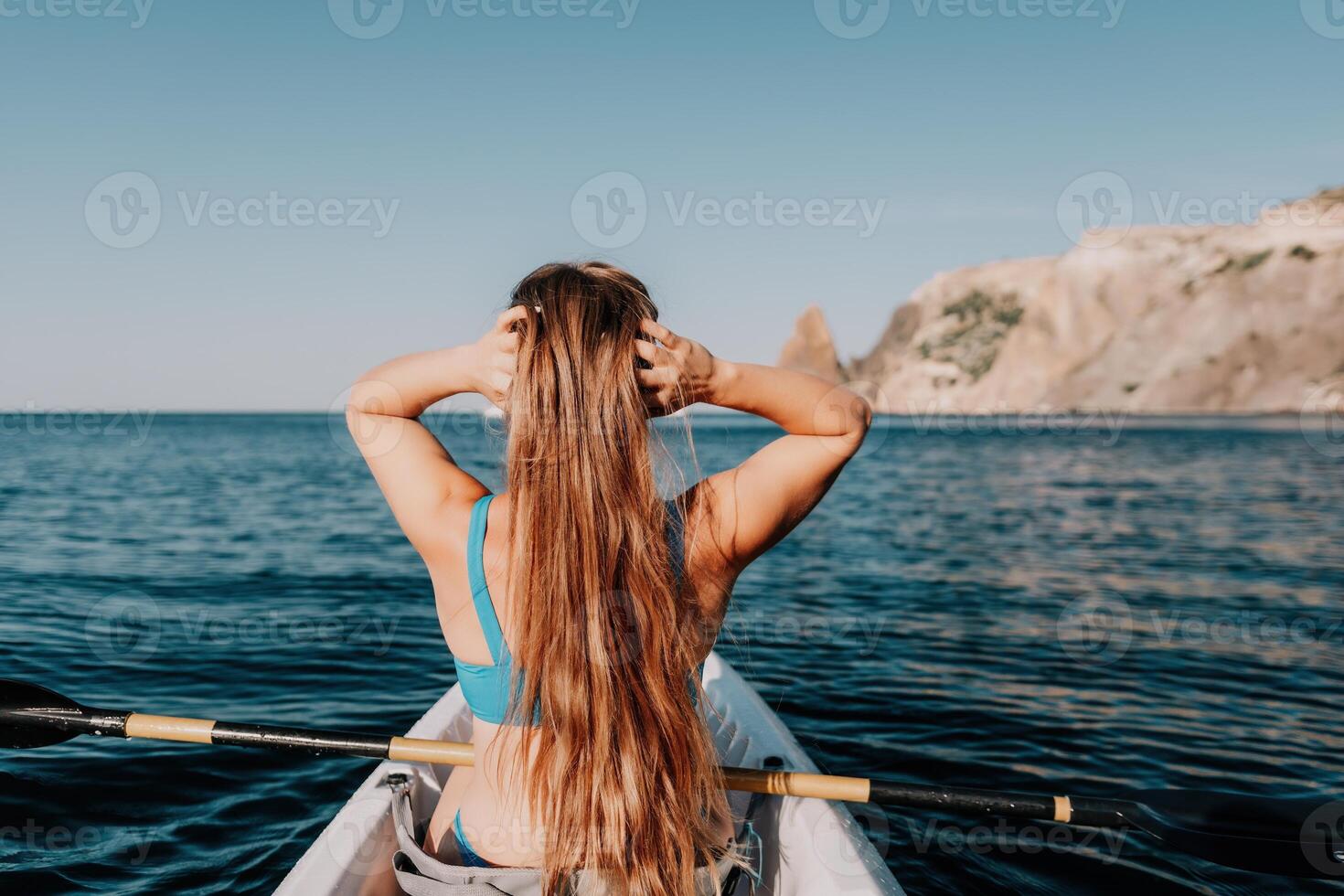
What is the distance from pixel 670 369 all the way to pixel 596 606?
58 cm

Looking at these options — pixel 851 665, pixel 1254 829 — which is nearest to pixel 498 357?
pixel 1254 829

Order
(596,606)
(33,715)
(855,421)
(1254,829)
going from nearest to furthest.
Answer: (596,606) < (855,421) < (1254,829) < (33,715)

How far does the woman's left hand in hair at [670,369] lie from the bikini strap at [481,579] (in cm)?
47

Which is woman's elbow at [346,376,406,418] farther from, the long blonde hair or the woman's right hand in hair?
the long blonde hair

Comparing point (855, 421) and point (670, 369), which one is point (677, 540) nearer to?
point (670, 369)

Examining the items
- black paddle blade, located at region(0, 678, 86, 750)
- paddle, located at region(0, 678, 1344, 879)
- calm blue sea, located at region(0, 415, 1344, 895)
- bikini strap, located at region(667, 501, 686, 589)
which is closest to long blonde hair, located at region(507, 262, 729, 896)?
bikini strap, located at region(667, 501, 686, 589)

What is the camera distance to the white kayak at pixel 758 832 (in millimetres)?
2703

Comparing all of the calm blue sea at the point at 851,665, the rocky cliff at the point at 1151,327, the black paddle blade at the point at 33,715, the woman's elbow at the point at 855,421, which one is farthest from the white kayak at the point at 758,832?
the rocky cliff at the point at 1151,327

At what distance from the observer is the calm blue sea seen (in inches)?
185

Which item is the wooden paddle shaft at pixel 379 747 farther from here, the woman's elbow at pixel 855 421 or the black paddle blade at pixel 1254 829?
the woman's elbow at pixel 855 421

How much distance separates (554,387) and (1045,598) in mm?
11375

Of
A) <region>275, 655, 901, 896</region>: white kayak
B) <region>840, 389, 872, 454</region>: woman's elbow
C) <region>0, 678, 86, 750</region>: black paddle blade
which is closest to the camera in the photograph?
<region>840, 389, 872, 454</region>: woman's elbow

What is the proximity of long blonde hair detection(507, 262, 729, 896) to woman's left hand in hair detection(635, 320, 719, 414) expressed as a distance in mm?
41

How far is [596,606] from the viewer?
78.9 inches
